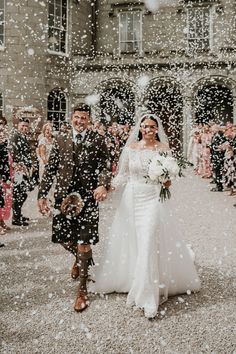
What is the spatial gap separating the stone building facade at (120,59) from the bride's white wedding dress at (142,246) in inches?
576

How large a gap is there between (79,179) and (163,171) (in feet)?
2.98

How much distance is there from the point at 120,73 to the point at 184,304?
55.7 feet

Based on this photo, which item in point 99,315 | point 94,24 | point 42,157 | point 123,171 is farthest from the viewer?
point 94,24

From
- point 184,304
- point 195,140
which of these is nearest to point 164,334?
point 184,304

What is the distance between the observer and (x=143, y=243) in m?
4.00

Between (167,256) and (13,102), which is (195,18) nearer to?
(13,102)

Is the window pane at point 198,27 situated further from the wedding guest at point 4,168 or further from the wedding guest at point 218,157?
the wedding guest at point 4,168

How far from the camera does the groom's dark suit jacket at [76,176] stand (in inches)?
166

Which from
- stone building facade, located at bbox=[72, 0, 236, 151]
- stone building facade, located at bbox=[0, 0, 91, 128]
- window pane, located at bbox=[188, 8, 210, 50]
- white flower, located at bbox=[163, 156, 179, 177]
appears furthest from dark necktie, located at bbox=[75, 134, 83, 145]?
window pane, located at bbox=[188, 8, 210, 50]

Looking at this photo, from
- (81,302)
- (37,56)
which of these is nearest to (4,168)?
(81,302)

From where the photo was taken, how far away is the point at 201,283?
466 centimetres

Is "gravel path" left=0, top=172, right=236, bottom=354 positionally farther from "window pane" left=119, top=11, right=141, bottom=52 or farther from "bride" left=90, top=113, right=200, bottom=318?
"window pane" left=119, top=11, right=141, bottom=52

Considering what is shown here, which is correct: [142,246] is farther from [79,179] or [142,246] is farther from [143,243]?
[79,179]

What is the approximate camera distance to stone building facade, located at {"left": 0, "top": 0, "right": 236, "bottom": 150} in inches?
715
